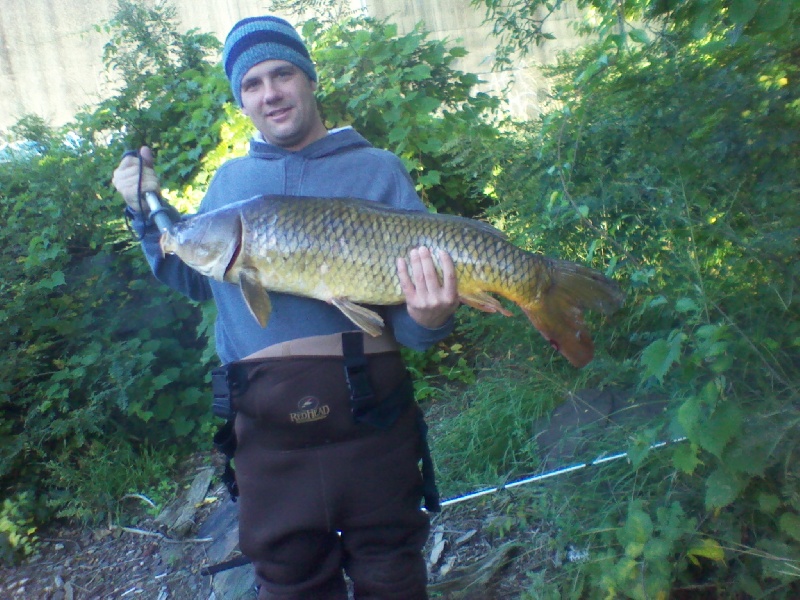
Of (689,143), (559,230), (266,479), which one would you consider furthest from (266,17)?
(559,230)

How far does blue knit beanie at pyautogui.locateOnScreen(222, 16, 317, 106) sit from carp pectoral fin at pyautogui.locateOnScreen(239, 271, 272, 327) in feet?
2.08

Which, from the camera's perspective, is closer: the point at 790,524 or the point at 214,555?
the point at 790,524

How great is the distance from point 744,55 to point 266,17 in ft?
5.30

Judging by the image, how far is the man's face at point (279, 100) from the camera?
202cm

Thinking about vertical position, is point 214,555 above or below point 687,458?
below

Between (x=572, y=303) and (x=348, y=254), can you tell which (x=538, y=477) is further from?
(x=348, y=254)

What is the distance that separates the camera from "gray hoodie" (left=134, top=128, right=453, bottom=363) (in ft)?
6.50

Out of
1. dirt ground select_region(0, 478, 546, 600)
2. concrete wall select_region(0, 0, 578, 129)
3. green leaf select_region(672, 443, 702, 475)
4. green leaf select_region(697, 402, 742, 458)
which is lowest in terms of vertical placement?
dirt ground select_region(0, 478, 546, 600)

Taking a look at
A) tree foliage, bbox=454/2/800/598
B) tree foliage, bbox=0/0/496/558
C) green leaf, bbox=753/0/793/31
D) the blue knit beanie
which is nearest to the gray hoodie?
the blue knit beanie

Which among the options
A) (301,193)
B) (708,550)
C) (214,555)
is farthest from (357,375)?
(214,555)

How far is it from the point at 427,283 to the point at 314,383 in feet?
1.44

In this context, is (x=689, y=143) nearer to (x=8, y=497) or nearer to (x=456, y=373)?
(x=456, y=373)

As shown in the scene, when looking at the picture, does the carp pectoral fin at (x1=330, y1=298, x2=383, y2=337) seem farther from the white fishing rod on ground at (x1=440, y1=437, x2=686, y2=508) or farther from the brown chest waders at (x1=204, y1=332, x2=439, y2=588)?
the white fishing rod on ground at (x1=440, y1=437, x2=686, y2=508)

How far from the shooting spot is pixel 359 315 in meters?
1.87
